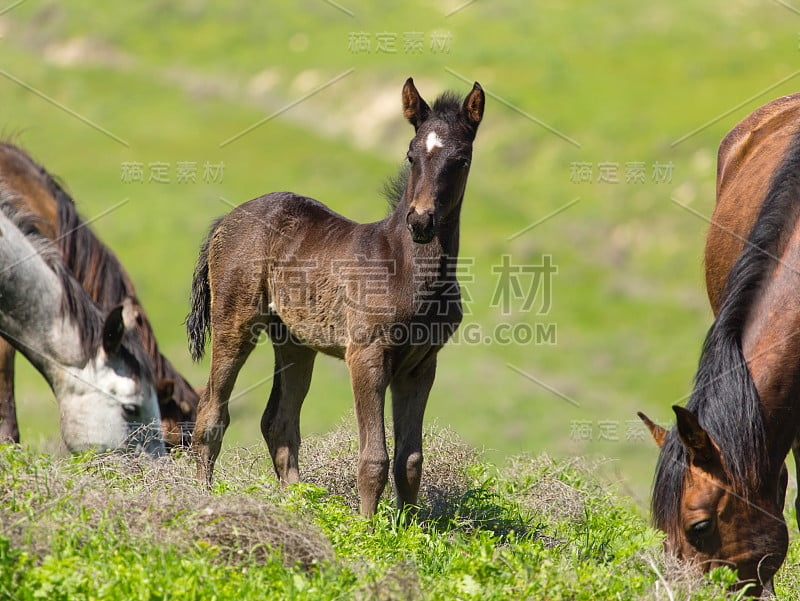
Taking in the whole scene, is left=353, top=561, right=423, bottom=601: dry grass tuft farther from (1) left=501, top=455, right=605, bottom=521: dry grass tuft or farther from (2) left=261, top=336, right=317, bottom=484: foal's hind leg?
(2) left=261, top=336, right=317, bottom=484: foal's hind leg

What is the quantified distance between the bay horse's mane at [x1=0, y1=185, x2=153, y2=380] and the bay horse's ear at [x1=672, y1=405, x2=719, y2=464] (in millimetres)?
4295

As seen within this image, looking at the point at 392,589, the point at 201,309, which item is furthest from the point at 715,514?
the point at 201,309

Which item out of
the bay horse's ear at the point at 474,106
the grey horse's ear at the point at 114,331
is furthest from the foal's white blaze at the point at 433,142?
the grey horse's ear at the point at 114,331

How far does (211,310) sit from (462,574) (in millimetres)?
3405

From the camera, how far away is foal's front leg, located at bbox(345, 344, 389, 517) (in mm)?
6215

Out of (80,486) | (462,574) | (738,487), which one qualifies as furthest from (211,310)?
(738,487)

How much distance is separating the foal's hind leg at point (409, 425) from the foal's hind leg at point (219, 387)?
1276 mm

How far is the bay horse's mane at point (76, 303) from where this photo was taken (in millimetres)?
7305

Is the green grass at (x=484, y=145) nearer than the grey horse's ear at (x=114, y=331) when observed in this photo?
No

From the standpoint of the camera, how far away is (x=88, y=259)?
9211mm

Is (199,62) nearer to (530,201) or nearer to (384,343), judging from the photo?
(530,201)

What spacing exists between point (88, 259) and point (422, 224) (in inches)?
177

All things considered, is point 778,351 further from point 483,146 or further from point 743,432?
point 483,146

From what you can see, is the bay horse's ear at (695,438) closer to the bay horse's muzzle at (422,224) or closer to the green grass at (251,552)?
the green grass at (251,552)
